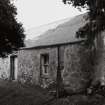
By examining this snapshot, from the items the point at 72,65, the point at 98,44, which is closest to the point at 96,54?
the point at 98,44

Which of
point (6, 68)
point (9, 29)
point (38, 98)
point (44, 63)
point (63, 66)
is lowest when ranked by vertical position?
point (38, 98)

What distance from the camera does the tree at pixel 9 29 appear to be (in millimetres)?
13234

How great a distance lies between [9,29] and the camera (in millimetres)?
14305

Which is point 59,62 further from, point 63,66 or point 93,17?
point 93,17

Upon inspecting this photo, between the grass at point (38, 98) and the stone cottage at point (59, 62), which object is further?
the stone cottage at point (59, 62)

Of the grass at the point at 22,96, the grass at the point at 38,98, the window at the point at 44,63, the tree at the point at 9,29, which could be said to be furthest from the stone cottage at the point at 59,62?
the tree at the point at 9,29

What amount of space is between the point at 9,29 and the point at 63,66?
4472 mm

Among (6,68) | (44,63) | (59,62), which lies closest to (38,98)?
(59,62)

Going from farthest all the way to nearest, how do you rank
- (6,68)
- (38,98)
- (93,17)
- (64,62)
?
(6,68), (64,62), (38,98), (93,17)

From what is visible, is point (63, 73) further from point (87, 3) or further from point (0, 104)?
point (87, 3)

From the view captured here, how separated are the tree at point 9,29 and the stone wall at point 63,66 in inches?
117

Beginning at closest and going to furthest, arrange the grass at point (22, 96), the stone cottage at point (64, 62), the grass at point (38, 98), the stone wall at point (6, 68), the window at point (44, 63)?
the grass at point (38, 98) → the grass at point (22, 96) → the stone cottage at point (64, 62) → the window at point (44, 63) → the stone wall at point (6, 68)

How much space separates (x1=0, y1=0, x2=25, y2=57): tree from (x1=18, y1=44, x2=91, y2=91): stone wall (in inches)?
117

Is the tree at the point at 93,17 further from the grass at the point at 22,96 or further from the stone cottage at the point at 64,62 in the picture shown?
the grass at the point at 22,96
